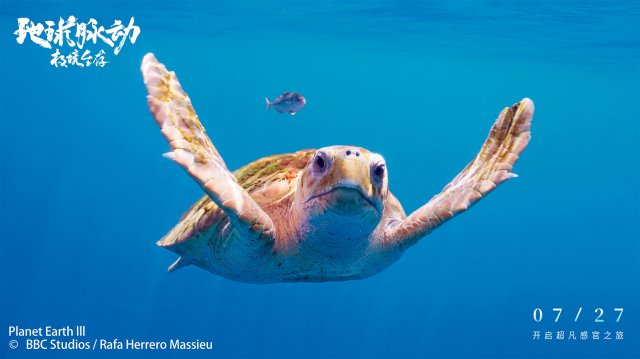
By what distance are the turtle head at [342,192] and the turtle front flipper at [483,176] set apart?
476mm

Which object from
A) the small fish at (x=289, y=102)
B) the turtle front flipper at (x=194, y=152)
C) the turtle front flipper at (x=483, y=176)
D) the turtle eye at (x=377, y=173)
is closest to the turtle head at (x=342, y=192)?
the turtle eye at (x=377, y=173)

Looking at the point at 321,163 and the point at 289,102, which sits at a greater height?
the point at 289,102

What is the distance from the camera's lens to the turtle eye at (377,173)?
2662mm

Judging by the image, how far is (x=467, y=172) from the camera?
3664 mm

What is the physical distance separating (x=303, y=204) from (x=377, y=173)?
52cm

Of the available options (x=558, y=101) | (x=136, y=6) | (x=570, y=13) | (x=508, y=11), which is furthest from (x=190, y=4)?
(x=558, y=101)

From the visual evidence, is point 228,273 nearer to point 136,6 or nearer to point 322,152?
point 322,152

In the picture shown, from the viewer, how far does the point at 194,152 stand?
2.73 meters

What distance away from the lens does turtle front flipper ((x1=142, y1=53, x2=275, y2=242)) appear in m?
2.68

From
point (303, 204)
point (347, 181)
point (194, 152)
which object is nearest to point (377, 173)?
point (347, 181)

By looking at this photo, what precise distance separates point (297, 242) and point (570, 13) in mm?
14444

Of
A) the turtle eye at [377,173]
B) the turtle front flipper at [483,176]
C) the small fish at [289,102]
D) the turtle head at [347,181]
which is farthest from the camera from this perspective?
the small fish at [289,102]

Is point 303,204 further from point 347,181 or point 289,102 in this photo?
point 289,102

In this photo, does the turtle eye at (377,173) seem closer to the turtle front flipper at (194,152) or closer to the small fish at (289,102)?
the turtle front flipper at (194,152)
